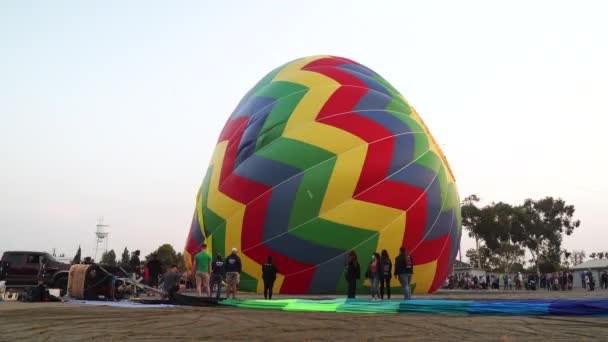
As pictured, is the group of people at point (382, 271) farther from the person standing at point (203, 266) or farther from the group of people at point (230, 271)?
the person standing at point (203, 266)

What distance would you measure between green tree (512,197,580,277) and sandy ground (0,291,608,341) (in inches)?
2444

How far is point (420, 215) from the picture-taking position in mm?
17422

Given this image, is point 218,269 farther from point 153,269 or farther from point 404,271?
point 404,271

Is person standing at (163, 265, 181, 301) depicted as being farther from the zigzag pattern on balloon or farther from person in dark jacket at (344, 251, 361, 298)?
person in dark jacket at (344, 251, 361, 298)

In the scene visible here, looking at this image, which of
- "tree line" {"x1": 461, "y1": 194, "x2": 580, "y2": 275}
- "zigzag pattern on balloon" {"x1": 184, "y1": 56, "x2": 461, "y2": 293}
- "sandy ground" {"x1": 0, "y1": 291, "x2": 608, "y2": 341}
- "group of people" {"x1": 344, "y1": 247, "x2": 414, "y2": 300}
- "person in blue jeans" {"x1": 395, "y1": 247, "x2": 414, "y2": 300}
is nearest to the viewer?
"sandy ground" {"x1": 0, "y1": 291, "x2": 608, "y2": 341}

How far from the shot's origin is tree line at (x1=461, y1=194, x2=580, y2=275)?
2472 inches

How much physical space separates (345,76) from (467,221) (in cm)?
4829

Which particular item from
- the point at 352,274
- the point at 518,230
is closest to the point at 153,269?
the point at 352,274

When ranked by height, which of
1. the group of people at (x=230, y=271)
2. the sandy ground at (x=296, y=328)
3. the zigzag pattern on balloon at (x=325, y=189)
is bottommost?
the sandy ground at (x=296, y=328)

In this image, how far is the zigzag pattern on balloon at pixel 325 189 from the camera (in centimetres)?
1645

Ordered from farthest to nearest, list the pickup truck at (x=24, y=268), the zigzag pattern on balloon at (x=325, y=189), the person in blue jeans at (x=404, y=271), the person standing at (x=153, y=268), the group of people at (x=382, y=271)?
1. the pickup truck at (x=24, y=268)
2. the person standing at (x=153, y=268)
3. the zigzag pattern on balloon at (x=325, y=189)
4. the group of people at (x=382, y=271)
5. the person in blue jeans at (x=404, y=271)

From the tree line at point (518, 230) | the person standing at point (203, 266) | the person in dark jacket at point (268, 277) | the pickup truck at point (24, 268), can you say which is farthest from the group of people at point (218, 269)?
the tree line at point (518, 230)

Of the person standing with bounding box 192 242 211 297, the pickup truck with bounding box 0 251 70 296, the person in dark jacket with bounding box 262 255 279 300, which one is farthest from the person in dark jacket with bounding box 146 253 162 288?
the person in dark jacket with bounding box 262 255 279 300

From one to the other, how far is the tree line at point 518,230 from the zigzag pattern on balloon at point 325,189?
45890 mm
